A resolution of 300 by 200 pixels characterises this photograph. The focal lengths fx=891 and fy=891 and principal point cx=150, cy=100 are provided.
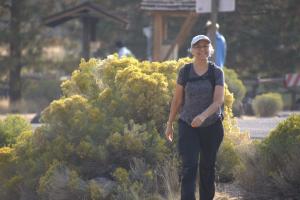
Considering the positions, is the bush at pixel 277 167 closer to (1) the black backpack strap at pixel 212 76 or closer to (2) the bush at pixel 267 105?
(1) the black backpack strap at pixel 212 76

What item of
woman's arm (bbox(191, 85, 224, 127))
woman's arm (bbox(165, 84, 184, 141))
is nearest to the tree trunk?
woman's arm (bbox(165, 84, 184, 141))

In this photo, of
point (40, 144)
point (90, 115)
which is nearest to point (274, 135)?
point (90, 115)

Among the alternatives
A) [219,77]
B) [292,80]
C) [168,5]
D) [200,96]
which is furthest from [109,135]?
[292,80]

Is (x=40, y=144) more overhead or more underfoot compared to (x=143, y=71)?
more underfoot

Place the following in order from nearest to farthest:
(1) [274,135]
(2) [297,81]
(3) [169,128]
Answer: (3) [169,128] < (1) [274,135] < (2) [297,81]

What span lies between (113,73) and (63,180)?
1.60 metres

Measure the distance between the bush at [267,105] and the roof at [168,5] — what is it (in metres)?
3.25

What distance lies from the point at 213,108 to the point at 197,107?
0.20 metres

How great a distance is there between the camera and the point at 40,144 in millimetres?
9375

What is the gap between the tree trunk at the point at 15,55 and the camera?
2741 cm

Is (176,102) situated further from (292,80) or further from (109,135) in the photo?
(292,80)

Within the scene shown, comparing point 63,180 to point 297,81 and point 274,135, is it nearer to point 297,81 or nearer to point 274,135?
point 274,135

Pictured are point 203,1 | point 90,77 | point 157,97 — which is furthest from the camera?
point 203,1

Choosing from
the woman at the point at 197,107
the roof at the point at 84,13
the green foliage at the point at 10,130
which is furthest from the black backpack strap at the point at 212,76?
the roof at the point at 84,13
